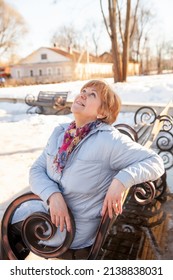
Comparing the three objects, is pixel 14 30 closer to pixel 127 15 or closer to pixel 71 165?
pixel 127 15

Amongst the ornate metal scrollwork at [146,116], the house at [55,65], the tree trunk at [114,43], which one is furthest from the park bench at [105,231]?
the house at [55,65]

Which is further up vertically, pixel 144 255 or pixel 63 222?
pixel 63 222

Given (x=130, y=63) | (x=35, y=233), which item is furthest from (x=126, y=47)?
(x=130, y=63)

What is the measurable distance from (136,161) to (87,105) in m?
0.39

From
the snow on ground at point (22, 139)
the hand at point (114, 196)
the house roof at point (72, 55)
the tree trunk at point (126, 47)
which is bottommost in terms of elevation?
the snow on ground at point (22, 139)

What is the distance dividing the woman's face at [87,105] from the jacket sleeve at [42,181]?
0.24 m

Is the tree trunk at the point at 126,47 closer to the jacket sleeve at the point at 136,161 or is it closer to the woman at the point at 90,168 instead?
the woman at the point at 90,168

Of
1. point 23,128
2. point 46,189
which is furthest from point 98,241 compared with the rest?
point 23,128

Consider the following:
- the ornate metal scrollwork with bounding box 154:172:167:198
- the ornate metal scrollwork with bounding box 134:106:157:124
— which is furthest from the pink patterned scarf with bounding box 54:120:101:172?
the ornate metal scrollwork with bounding box 134:106:157:124

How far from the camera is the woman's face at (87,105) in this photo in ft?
5.47

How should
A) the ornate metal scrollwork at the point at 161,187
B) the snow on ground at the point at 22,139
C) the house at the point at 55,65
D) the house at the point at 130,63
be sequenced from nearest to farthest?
the ornate metal scrollwork at the point at 161,187 → the snow on ground at the point at 22,139 → the house at the point at 55,65 → the house at the point at 130,63

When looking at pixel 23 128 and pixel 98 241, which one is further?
pixel 23 128

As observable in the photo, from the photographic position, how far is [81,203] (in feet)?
5.46

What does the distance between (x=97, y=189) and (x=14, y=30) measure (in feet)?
107
